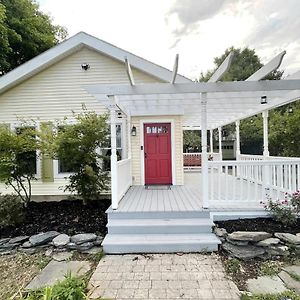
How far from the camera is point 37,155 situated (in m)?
7.14

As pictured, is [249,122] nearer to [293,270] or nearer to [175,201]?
[175,201]

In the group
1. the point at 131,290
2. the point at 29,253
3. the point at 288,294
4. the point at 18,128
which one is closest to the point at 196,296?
the point at 131,290

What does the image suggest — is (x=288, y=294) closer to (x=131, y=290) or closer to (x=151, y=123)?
(x=131, y=290)

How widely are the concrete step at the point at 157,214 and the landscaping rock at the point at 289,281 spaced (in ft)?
5.34

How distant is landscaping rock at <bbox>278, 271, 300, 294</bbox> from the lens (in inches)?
131

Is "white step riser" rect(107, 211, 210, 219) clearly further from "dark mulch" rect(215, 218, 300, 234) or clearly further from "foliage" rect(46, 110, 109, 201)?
"foliage" rect(46, 110, 109, 201)

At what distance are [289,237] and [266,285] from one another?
1262 mm

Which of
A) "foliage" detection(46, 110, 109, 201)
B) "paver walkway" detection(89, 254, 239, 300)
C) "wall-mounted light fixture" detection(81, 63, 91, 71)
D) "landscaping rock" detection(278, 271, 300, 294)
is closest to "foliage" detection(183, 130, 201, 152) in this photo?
"wall-mounted light fixture" detection(81, 63, 91, 71)

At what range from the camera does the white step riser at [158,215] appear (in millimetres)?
5047

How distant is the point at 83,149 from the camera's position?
6039 mm

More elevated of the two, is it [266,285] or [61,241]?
[61,241]

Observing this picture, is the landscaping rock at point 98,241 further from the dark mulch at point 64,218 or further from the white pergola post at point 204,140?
the white pergola post at point 204,140

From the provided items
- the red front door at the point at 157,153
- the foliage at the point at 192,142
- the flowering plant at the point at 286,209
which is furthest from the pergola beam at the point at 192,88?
the foliage at the point at 192,142

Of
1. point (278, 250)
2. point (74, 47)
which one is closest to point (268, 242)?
point (278, 250)
